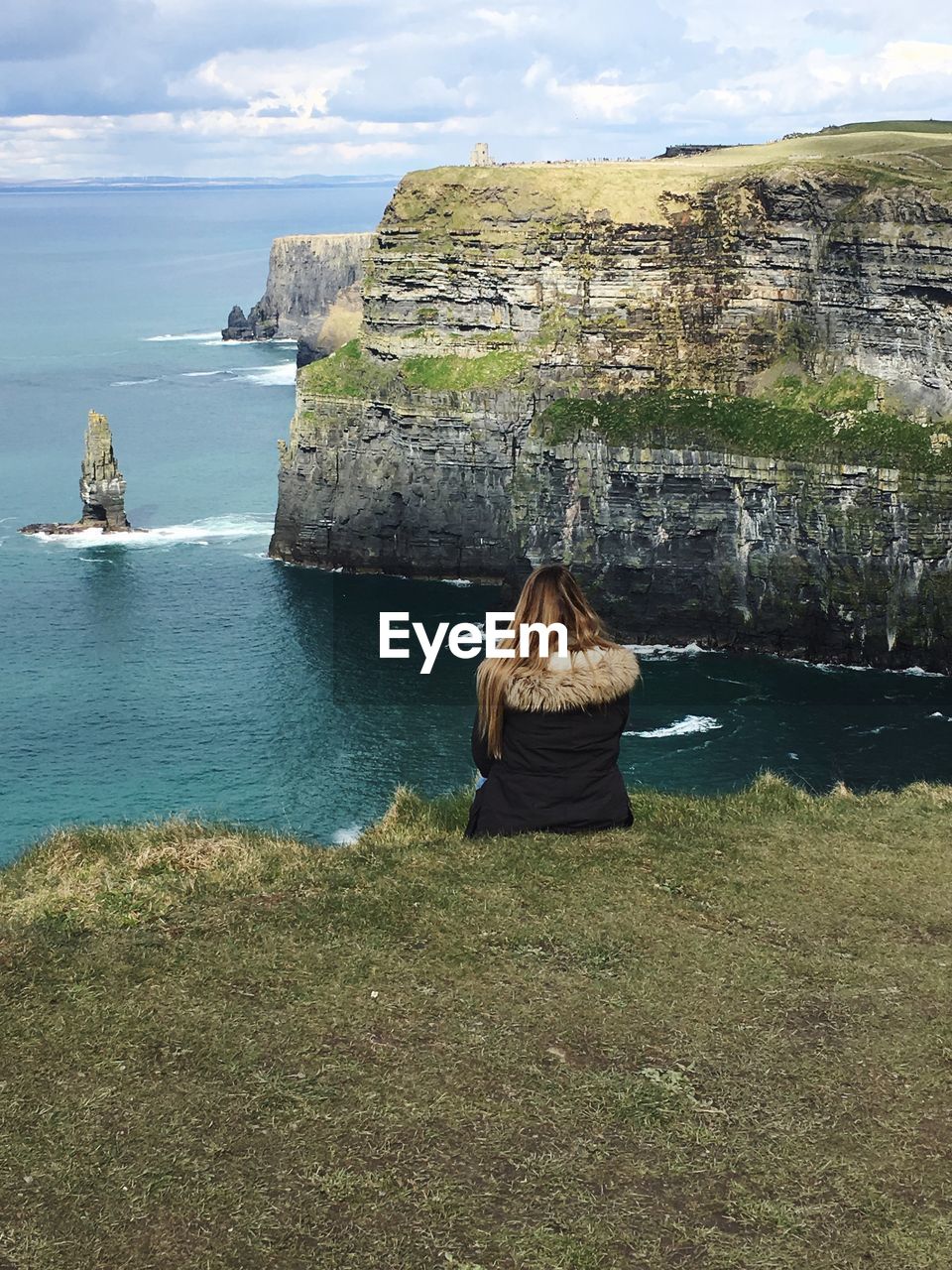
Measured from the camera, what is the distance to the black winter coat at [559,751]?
1402 cm

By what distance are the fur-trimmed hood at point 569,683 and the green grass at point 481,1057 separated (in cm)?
157

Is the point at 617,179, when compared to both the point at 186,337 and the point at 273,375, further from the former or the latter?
the point at 186,337

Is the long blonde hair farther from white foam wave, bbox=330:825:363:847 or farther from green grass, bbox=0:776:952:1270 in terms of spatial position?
white foam wave, bbox=330:825:363:847

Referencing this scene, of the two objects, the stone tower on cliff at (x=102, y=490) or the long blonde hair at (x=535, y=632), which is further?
the stone tower on cliff at (x=102, y=490)

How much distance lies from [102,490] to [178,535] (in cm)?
565

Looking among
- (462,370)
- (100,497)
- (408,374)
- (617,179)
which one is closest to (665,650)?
(462,370)

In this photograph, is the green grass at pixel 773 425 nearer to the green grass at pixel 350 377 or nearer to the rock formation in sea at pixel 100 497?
the green grass at pixel 350 377

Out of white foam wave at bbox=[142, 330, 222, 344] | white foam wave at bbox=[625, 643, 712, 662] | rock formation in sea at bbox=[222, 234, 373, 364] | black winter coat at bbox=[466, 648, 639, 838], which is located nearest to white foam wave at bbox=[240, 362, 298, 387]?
rock formation in sea at bbox=[222, 234, 373, 364]

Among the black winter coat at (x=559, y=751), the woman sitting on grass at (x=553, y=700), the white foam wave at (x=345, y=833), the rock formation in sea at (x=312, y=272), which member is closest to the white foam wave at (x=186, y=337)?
the rock formation in sea at (x=312, y=272)

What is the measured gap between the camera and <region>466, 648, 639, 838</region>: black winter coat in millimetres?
14023

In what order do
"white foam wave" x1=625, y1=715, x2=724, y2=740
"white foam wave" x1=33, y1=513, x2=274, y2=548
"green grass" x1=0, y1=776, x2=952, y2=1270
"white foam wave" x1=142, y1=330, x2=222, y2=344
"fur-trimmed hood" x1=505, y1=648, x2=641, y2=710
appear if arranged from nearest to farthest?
"green grass" x1=0, y1=776, x2=952, y2=1270 → "fur-trimmed hood" x1=505, y1=648, x2=641, y2=710 → "white foam wave" x1=625, y1=715, x2=724, y2=740 → "white foam wave" x1=33, y1=513, x2=274, y2=548 → "white foam wave" x1=142, y1=330, x2=222, y2=344

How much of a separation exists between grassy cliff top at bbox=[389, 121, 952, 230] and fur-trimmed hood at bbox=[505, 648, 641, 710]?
69172 millimetres

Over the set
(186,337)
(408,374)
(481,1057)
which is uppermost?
(481,1057)

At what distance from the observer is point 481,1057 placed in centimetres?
1084
